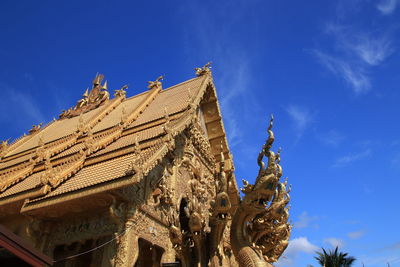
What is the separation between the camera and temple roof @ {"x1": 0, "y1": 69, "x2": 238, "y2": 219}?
5531mm

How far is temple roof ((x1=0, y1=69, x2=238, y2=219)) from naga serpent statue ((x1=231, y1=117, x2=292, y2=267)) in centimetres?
175

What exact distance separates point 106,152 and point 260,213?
10.4ft

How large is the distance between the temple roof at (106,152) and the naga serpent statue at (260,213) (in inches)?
68.7

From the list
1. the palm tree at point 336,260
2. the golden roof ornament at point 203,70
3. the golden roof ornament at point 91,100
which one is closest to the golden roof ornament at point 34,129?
the golden roof ornament at point 91,100

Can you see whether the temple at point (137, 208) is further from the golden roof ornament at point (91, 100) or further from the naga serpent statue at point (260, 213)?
the golden roof ornament at point (91, 100)

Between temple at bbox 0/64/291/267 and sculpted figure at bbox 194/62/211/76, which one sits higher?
sculpted figure at bbox 194/62/211/76

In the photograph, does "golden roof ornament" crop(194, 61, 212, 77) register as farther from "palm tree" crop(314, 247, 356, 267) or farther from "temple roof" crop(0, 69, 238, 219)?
"palm tree" crop(314, 247, 356, 267)

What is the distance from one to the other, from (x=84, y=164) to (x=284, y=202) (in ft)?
12.5

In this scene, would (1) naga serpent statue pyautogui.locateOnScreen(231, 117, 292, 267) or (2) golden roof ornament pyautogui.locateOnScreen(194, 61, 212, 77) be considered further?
(2) golden roof ornament pyautogui.locateOnScreen(194, 61, 212, 77)

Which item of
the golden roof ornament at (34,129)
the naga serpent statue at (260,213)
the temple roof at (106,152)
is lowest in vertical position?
the naga serpent statue at (260,213)

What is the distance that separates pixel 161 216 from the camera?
6.52 m

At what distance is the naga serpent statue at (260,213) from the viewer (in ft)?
18.5

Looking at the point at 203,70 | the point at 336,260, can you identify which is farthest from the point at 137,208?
the point at 336,260

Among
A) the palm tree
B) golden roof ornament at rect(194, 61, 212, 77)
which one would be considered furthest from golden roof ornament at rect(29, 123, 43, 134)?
the palm tree
